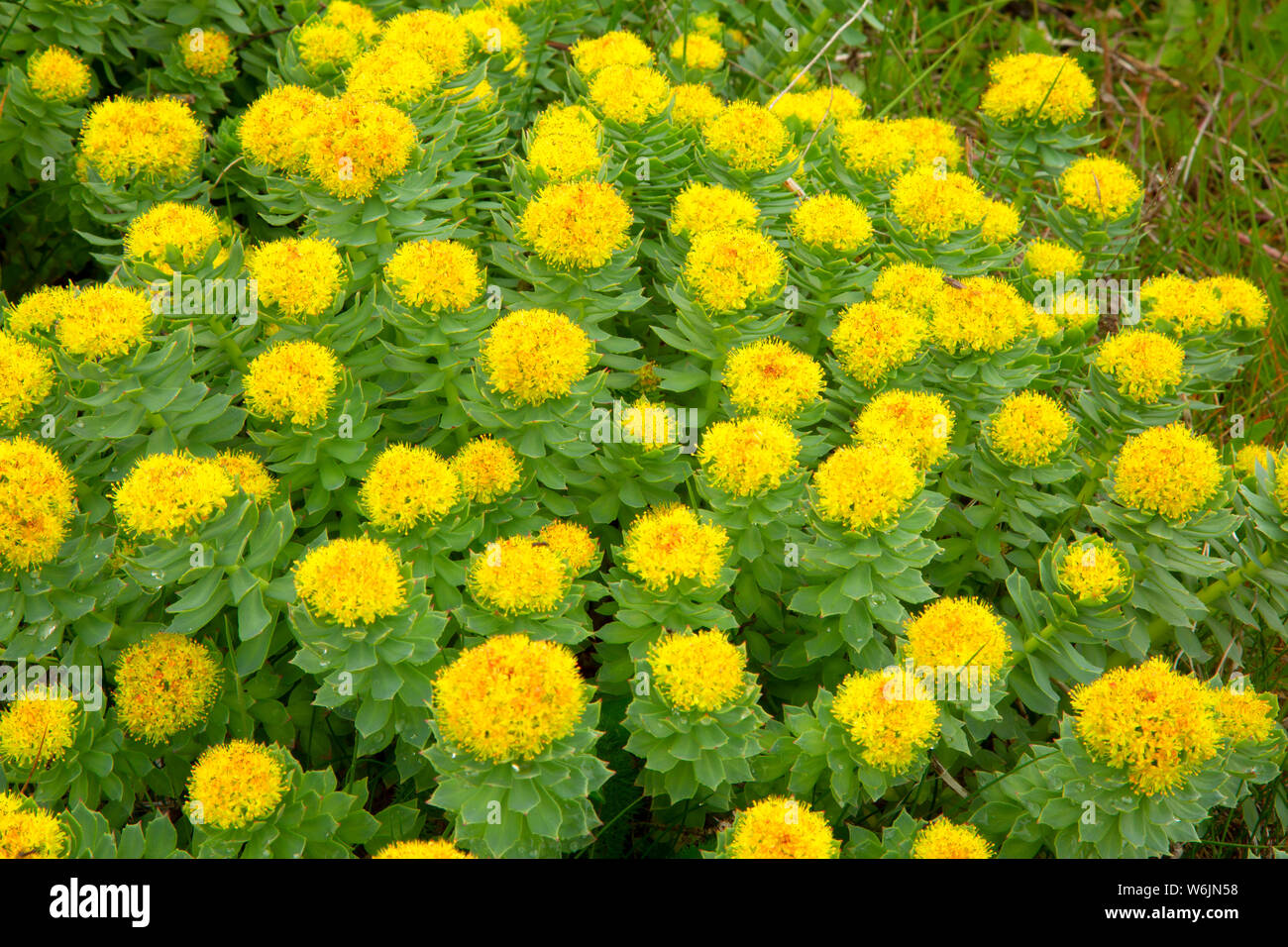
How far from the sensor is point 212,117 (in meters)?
5.27

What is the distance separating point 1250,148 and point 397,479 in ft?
17.9

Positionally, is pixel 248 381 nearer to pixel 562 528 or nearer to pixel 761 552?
pixel 562 528

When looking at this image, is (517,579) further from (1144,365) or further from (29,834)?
(1144,365)

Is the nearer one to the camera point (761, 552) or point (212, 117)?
point (761, 552)

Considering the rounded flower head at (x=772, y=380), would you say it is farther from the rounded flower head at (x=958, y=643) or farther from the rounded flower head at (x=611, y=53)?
the rounded flower head at (x=611, y=53)

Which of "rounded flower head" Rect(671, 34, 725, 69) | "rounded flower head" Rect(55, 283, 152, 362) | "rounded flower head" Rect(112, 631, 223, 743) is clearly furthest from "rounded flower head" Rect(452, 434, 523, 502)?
"rounded flower head" Rect(671, 34, 725, 69)

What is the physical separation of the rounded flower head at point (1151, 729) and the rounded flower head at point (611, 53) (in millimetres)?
2994

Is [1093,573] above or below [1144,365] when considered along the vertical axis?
below

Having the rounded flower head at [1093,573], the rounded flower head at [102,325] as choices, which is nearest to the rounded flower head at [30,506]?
the rounded flower head at [102,325]

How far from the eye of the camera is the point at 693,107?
4.38 metres

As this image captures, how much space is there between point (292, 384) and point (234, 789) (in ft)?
3.78

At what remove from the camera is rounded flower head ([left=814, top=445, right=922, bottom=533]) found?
3.04 m

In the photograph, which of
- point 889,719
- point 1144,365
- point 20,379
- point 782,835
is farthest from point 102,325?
point 1144,365
